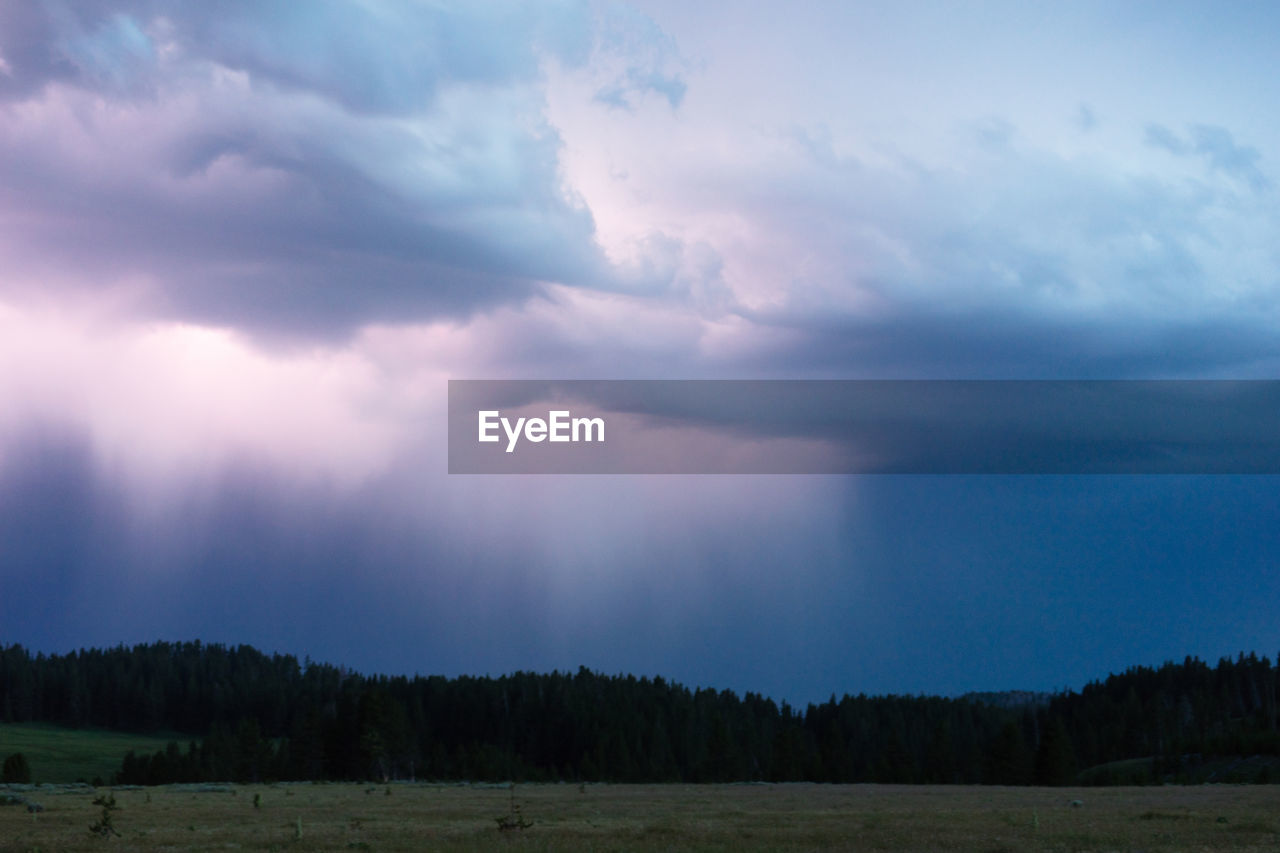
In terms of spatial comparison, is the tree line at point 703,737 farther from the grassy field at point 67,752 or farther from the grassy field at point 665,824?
the grassy field at point 665,824

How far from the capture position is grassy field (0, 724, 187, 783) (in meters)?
155

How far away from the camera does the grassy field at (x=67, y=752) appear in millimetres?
155000

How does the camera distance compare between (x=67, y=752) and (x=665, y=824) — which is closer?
(x=665, y=824)

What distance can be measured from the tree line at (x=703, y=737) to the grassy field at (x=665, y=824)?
56748 millimetres

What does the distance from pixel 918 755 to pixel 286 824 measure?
148 metres

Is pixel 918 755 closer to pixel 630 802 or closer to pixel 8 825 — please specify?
pixel 630 802

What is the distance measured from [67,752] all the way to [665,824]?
6471 inches

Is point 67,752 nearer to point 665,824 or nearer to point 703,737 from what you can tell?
point 703,737

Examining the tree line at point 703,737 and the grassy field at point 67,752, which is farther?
the grassy field at point 67,752

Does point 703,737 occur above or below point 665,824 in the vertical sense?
below

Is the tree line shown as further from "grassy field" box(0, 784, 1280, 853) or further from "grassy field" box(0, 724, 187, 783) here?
"grassy field" box(0, 784, 1280, 853)

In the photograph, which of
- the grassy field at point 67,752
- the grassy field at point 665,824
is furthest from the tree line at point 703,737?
the grassy field at point 665,824

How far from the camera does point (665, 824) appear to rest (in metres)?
42.1

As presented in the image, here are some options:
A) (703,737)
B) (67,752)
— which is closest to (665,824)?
(703,737)
